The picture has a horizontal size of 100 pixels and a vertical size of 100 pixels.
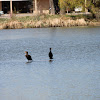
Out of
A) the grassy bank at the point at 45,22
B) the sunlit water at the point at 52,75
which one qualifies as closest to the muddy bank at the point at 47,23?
the grassy bank at the point at 45,22

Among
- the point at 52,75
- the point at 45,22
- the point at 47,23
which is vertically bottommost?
the point at 52,75

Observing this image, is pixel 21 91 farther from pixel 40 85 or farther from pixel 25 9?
pixel 25 9

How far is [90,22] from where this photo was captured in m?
45.1

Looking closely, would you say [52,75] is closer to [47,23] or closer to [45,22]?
[47,23]

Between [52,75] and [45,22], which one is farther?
[45,22]

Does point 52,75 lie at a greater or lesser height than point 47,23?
lesser

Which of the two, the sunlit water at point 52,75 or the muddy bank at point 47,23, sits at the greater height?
the muddy bank at point 47,23

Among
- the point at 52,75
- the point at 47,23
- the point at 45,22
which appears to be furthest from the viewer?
the point at 45,22

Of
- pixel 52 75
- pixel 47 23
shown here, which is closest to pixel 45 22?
pixel 47 23

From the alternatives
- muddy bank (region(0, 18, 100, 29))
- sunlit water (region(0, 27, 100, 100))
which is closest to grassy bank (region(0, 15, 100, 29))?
muddy bank (region(0, 18, 100, 29))

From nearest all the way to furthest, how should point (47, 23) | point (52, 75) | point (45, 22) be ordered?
point (52, 75), point (47, 23), point (45, 22)

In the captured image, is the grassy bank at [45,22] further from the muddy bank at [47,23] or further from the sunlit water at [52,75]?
the sunlit water at [52,75]

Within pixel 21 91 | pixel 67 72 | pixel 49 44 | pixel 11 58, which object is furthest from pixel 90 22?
pixel 21 91

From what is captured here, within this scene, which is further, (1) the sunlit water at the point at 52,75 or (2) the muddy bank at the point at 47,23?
(2) the muddy bank at the point at 47,23
